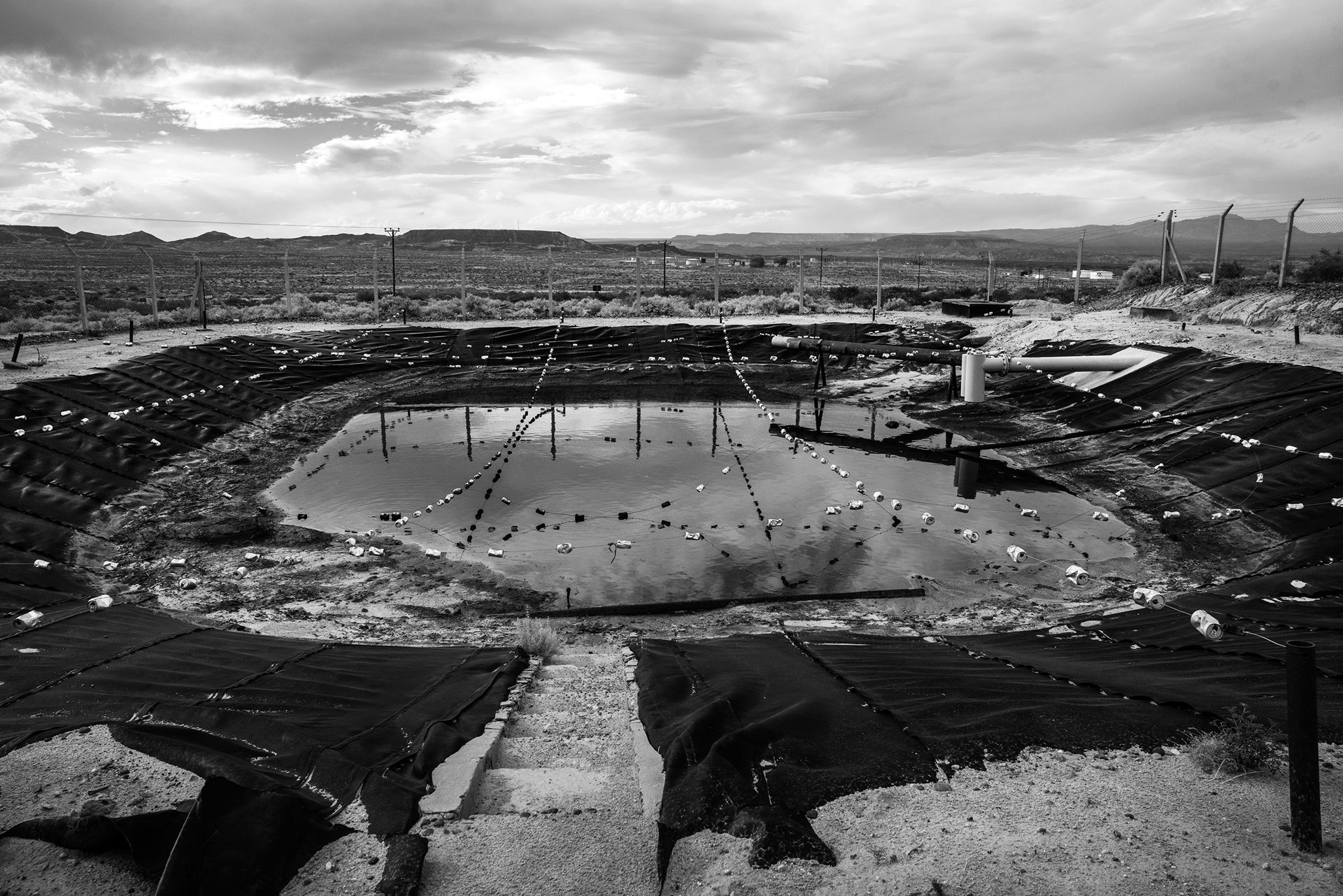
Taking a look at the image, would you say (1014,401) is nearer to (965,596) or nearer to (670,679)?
(965,596)

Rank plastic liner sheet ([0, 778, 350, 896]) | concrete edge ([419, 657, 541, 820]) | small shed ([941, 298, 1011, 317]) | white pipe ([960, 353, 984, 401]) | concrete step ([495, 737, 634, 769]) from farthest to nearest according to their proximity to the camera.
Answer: small shed ([941, 298, 1011, 317])
white pipe ([960, 353, 984, 401])
concrete step ([495, 737, 634, 769])
concrete edge ([419, 657, 541, 820])
plastic liner sheet ([0, 778, 350, 896])

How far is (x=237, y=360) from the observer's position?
21.9 m

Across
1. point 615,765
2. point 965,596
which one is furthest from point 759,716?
point 965,596

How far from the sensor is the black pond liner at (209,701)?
4191 millimetres

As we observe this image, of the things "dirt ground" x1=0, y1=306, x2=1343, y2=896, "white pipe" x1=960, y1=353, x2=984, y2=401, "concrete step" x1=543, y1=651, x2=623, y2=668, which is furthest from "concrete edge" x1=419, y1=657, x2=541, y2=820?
"white pipe" x1=960, y1=353, x2=984, y2=401

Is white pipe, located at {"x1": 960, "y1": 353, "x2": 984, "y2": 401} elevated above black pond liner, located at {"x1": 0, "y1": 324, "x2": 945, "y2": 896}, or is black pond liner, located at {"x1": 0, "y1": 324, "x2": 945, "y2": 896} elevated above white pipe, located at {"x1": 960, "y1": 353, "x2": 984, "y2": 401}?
white pipe, located at {"x1": 960, "y1": 353, "x2": 984, "y2": 401}

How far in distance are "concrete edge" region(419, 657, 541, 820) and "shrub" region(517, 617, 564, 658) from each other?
161 centimetres

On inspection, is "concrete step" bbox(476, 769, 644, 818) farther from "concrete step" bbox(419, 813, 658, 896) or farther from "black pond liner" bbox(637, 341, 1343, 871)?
"black pond liner" bbox(637, 341, 1343, 871)

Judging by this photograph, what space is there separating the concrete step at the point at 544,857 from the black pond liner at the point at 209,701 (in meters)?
0.36

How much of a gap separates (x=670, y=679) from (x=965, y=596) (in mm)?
4733

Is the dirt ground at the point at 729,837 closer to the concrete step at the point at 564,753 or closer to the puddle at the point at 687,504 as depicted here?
the puddle at the point at 687,504

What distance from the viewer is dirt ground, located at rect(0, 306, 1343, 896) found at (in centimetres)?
417

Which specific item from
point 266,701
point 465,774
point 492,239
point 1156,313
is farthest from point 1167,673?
point 492,239

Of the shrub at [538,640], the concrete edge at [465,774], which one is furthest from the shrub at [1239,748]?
the shrub at [538,640]
